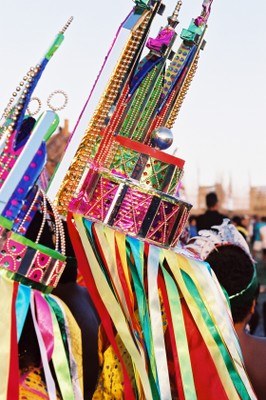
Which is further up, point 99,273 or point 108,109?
point 108,109

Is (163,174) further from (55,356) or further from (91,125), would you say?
(55,356)

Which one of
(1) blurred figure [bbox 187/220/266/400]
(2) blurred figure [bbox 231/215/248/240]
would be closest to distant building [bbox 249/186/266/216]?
(2) blurred figure [bbox 231/215/248/240]

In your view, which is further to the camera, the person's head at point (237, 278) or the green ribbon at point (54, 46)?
the person's head at point (237, 278)

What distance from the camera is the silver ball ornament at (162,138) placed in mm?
2570

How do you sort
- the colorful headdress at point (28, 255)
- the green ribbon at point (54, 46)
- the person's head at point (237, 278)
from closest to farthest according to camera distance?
the colorful headdress at point (28, 255) → the green ribbon at point (54, 46) → the person's head at point (237, 278)

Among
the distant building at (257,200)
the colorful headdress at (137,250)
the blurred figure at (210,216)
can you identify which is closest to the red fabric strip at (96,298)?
the colorful headdress at (137,250)

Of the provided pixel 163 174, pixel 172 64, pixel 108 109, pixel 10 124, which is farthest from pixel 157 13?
pixel 10 124

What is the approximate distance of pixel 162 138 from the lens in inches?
101

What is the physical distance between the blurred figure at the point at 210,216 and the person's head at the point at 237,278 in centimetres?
351

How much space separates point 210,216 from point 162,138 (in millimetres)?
4917

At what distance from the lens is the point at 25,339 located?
2.15m

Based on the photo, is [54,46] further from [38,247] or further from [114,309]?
[114,309]

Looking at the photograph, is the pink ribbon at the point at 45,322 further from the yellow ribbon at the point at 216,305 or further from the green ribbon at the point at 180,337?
the yellow ribbon at the point at 216,305

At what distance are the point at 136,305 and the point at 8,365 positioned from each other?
0.56 m
